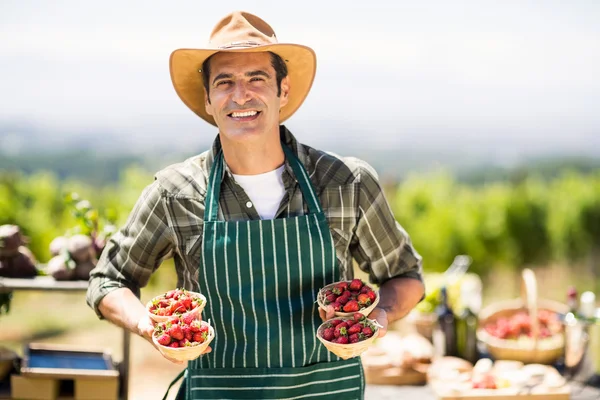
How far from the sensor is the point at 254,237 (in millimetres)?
2156

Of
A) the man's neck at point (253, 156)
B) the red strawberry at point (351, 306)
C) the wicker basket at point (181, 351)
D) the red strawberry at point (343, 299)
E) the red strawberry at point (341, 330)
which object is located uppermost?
the man's neck at point (253, 156)

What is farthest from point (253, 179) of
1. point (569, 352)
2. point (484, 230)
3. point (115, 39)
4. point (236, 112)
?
point (115, 39)

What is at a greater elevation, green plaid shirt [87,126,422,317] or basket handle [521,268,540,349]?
green plaid shirt [87,126,422,317]

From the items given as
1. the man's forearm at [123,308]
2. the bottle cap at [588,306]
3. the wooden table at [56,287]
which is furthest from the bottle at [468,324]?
the man's forearm at [123,308]

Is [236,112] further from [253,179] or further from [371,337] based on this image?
[371,337]

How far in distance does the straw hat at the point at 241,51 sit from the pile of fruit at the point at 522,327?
222 centimetres

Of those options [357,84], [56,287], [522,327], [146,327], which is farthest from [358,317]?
[357,84]

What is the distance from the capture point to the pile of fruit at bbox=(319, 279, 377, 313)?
1999 mm

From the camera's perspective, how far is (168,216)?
2215 millimetres

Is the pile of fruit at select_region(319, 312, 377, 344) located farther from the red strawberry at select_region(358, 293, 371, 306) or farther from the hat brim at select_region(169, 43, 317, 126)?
the hat brim at select_region(169, 43, 317, 126)

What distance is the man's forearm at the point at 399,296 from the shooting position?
88.2 inches

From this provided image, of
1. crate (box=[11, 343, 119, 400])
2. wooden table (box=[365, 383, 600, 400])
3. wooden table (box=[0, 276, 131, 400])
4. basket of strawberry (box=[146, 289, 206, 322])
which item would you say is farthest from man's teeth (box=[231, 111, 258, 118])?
wooden table (box=[365, 383, 600, 400])

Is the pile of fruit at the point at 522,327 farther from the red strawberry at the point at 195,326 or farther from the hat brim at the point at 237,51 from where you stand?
the red strawberry at the point at 195,326

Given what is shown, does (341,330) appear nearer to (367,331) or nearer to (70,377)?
(367,331)
